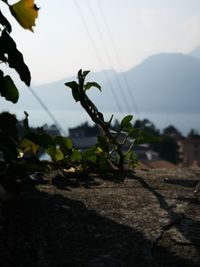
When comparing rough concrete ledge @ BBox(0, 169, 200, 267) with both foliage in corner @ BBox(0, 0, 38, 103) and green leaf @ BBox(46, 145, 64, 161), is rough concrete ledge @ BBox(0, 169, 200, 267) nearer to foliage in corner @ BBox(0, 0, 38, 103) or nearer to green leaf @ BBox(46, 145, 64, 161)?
green leaf @ BBox(46, 145, 64, 161)

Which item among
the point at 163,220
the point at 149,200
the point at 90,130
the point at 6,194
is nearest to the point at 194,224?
the point at 163,220

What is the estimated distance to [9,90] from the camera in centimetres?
179

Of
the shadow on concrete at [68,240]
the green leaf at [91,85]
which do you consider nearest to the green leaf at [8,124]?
the shadow on concrete at [68,240]


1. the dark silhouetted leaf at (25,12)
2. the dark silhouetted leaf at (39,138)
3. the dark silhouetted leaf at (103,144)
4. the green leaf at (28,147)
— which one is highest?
the dark silhouetted leaf at (25,12)

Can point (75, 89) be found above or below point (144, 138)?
above

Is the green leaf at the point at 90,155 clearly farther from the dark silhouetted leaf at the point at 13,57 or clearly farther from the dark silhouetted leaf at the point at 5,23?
the dark silhouetted leaf at the point at 5,23

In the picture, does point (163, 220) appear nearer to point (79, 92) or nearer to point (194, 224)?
point (194, 224)

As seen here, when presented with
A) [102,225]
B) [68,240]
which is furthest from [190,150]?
[68,240]

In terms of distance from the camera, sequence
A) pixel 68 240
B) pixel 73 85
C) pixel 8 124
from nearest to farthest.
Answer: pixel 68 240 < pixel 8 124 < pixel 73 85

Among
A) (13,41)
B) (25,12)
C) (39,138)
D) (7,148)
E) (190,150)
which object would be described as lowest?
(7,148)

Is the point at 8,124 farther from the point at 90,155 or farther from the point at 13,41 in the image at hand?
the point at 90,155

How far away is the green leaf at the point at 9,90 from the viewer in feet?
5.74

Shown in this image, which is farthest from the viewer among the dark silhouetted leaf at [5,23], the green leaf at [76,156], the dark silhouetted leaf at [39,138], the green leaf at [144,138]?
the green leaf at [76,156]

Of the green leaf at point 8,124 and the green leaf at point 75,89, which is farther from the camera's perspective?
the green leaf at point 75,89
